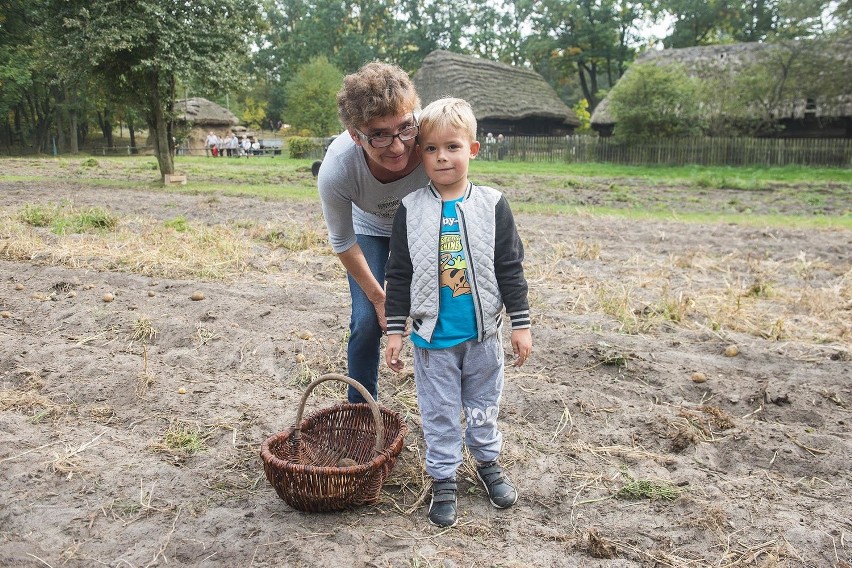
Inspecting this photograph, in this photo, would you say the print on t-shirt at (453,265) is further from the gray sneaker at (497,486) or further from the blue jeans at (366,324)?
the gray sneaker at (497,486)

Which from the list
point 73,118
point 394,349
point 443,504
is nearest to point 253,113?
point 73,118

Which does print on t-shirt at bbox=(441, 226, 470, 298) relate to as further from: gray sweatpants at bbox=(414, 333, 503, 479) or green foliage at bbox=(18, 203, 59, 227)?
green foliage at bbox=(18, 203, 59, 227)

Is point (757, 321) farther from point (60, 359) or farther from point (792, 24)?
point (792, 24)

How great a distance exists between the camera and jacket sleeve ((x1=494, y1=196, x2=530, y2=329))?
2.67 meters

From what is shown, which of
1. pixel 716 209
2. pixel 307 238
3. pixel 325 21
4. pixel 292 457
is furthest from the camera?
pixel 325 21

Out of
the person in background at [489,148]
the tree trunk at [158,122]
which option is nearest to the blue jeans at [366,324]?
the tree trunk at [158,122]

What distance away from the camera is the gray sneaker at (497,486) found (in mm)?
2846

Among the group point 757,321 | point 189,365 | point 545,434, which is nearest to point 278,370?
point 189,365

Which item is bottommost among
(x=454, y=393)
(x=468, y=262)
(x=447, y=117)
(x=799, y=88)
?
(x=454, y=393)

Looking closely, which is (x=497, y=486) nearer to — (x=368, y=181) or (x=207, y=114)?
(x=368, y=181)

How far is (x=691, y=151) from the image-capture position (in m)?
24.1

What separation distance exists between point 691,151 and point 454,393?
77.8ft

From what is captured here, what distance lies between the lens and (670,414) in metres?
3.67

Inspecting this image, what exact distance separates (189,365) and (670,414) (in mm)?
2850
